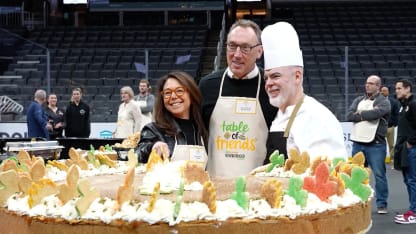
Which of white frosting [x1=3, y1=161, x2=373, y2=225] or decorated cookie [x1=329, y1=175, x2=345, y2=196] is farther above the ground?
decorated cookie [x1=329, y1=175, x2=345, y2=196]

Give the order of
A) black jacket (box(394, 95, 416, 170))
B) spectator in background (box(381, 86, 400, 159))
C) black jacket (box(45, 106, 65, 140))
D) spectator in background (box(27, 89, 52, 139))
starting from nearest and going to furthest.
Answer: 1. black jacket (box(394, 95, 416, 170))
2. spectator in background (box(27, 89, 52, 139))
3. black jacket (box(45, 106, 65, 140))
4. spectator in background (box(381, 86, 400, 159))

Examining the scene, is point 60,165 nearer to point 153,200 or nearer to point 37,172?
point 37,172

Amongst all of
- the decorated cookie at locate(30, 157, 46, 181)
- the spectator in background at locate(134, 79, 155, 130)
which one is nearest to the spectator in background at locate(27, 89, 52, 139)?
the spectator in background at locate(134, 79, 155, 130)

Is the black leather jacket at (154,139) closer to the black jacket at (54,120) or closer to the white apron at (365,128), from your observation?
the white apron at (365,128)

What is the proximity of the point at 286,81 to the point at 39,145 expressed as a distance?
377 cm

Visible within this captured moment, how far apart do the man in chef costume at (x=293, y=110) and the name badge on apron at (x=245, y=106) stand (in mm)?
186

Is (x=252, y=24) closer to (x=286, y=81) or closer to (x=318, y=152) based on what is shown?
(x=286, y=81)

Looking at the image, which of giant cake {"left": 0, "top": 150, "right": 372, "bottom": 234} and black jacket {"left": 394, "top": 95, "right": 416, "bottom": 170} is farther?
black jacket {"left": 394, "top": 95, "right": 416, "bottom": 170}

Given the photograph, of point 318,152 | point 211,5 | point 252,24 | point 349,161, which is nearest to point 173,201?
point 349,161

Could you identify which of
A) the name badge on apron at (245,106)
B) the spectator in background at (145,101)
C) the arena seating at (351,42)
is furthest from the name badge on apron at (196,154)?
the arena seating at (351,42)

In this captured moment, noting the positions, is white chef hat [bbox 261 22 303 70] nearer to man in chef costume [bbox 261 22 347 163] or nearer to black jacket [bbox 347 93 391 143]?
man in chef costume [bbox 261 22 347 163]

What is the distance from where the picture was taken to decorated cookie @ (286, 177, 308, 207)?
1425 millimetres

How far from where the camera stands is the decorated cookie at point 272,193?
55.4 inches

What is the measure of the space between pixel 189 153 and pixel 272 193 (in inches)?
38.3
